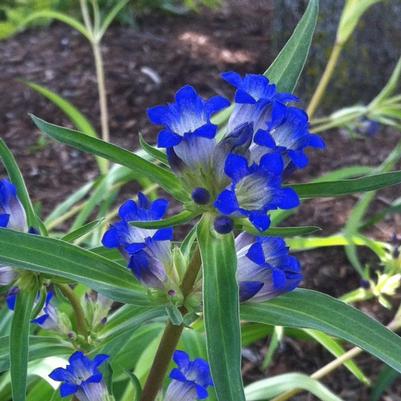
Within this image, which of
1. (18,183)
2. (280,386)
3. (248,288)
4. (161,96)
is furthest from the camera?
(161,96)

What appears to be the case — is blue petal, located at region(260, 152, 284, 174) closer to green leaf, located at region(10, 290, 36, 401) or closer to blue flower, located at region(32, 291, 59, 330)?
green leaf, located at region(10, 290, 36, 401)

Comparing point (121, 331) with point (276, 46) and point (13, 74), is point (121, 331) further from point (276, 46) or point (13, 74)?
point (13, 74)

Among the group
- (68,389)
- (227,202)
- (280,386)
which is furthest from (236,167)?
(280,386)

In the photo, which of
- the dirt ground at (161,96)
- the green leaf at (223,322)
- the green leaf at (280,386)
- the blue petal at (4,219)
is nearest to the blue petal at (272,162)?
the green leaf at (223,322)

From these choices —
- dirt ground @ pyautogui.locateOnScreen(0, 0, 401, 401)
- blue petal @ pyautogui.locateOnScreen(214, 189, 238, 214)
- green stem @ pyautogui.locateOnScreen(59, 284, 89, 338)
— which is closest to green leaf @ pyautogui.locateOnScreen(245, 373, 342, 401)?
dirt ground @ pyautogui.locateOnScreen(0, 0, 401, 401)

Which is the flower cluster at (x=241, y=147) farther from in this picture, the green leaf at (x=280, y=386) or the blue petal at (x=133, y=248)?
the green leaf at (x=280, y=386)

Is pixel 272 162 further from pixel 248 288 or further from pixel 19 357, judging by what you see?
pixel 19 357

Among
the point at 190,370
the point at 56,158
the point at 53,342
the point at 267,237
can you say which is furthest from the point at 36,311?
the point at 56,158
